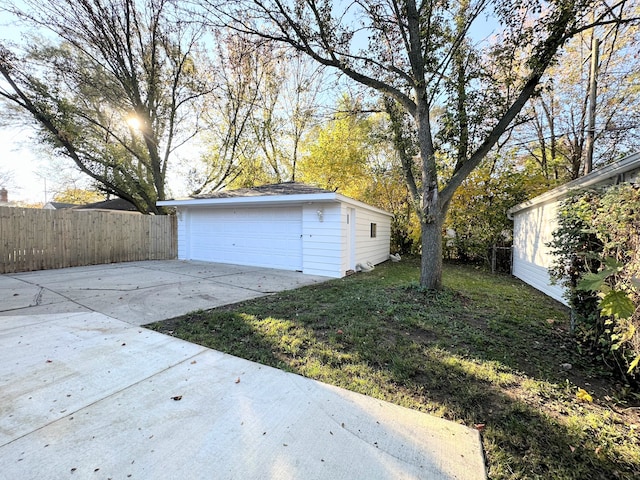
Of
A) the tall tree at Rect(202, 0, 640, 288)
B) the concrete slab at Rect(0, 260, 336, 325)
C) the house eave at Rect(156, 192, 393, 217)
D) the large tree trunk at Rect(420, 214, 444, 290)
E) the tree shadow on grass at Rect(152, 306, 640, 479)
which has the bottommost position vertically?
the tree shadow on grass at Rect(152, 306, 640, 479)

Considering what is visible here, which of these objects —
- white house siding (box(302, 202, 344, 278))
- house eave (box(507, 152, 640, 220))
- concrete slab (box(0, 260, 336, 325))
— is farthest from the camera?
white house siding (box(302, 202, 344, 278))

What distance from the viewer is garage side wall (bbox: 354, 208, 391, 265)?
8.81 metres

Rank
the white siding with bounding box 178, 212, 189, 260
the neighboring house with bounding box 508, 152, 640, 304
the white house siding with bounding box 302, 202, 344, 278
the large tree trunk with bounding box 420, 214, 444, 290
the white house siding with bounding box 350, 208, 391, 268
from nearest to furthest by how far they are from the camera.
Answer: the neighboring house with bounding box 508, 152, 640, 304 < the large tree trunk with bounding box 420, 214, 444, 290 < the white house siding with bounding box 302, 202, 344, 278 < the white house siding with bounding box 350, 208, 391, 268 < the white siding with bounding box 178, 212, 189, 260

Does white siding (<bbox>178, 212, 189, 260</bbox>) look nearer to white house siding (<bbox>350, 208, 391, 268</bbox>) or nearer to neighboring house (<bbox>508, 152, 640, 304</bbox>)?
white house siding (<bbox>350, 208, 391, 268</bbox>)

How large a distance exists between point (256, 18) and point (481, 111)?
15.1ft

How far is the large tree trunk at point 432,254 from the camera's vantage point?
5.56m

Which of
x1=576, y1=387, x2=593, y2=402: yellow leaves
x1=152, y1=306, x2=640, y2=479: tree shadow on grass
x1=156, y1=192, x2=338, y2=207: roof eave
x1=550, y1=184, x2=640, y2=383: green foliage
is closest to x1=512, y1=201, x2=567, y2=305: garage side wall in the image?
x1=550, y1=184, x2=640, y2=383: green foliage

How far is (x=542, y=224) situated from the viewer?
672 centimetres

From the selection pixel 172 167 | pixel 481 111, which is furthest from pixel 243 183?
pixel 481 111

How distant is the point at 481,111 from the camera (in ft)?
16.4

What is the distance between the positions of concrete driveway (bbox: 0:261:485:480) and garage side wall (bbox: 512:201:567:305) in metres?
5.17

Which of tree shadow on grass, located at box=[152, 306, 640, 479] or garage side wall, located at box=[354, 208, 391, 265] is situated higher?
garage side wall, located at box=[354, 208, 391, 265]

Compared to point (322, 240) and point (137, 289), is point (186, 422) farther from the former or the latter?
point (322, 240)

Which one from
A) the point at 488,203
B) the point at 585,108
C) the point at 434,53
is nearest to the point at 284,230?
the point at 434,53
